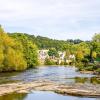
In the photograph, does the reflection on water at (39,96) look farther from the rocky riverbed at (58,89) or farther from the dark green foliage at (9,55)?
the dark green foliage at (9,55)

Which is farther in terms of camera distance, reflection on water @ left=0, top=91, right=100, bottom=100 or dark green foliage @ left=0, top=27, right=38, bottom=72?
dark green foliage @ left=0, top=27, right=38, bottom=72

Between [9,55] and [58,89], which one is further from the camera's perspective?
Result: [9,55]

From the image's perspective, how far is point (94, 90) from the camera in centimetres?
5262

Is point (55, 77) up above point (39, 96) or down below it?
above

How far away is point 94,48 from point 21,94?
7559 cm

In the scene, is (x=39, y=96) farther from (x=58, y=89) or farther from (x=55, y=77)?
(x=55, y=77)

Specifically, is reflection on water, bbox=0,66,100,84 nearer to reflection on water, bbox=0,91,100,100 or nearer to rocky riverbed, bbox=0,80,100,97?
rocky riverbed, bbox=0,80,100,97

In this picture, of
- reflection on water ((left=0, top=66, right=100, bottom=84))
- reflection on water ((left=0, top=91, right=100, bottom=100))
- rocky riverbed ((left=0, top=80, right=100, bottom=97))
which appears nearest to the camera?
reflection on water ((left=0, top=91, right=100, bottom=100))

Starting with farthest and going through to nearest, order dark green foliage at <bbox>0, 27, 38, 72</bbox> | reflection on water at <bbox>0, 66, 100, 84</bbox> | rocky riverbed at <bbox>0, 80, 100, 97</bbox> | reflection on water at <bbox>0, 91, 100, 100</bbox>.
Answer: dark green foliage at <bbox>0, 27, 38, 72</bbox> → reflection on water at <bbox>0, 66, 100, 84</bbox> → rocky riverbed at <bbox>0, 80, 100, 97</bbox> → reflection on water at <bbox>0, 91, 100, 100</bbox>

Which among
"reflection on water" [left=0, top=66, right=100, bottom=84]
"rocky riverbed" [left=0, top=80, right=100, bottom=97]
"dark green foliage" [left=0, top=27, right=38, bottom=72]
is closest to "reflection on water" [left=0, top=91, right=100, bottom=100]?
"rocky riverbed" [left=0, top=80, right=100, bottom=97]

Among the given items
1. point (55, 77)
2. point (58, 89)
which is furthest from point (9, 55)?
point (58, 89)

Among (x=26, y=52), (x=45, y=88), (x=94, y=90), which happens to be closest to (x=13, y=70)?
(x=26, y=52)

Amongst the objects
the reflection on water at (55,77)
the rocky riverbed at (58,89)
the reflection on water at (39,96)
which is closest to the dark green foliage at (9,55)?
the reflection on water at (55,77)

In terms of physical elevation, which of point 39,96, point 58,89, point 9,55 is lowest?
point 39,96
